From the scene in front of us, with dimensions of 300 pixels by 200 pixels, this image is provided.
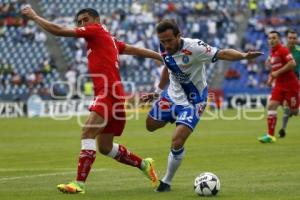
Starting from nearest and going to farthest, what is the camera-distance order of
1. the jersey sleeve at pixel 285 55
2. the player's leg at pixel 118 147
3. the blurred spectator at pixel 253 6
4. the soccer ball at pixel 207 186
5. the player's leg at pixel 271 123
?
the soccer ball at pixel 207 186 < the player's leg at pixel 118 147 < the player's leg at pixel 271 123 < the jersey sleeve at pixel 285 55 < the blurred spectator at pixel 253 6

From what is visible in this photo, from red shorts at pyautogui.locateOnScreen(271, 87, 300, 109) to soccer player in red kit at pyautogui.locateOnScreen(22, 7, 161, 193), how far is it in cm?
956

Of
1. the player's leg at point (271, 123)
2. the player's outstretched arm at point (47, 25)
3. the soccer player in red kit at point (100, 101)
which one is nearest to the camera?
the player's outstretched arm at point (47, 25)

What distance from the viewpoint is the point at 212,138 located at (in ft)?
73.4

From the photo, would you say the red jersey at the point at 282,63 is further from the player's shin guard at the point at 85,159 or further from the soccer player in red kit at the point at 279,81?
the player's shin guard at the point at 85,159

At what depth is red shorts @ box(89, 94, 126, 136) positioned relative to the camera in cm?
1084

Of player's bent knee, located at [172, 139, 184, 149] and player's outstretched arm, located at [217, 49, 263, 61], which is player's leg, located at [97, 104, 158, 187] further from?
player's outstretched arm, located at [217, 49, 263, 61]

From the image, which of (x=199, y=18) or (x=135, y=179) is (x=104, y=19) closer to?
(x=199, y=18)

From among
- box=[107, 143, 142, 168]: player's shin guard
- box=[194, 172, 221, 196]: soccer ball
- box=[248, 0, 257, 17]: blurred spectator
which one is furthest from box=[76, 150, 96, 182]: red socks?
box=[248, 0, 257, 17]: blurred spectator

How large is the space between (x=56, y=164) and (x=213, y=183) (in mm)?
5793

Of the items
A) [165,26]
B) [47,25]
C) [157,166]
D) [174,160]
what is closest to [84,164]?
[174,160]

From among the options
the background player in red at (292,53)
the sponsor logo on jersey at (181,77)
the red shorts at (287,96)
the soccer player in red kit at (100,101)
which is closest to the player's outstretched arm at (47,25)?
the soccer player in red kit at (100,101)

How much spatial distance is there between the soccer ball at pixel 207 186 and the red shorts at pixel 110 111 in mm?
1509

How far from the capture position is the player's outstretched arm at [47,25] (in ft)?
32.9

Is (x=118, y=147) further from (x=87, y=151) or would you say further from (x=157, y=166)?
(x=157, y=166)
